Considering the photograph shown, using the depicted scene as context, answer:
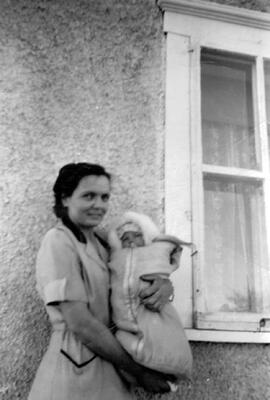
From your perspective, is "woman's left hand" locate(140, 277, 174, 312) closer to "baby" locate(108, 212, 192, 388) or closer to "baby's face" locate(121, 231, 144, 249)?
"baby" locate(108, 212, 192, 388)

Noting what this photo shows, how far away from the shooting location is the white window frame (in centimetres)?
238

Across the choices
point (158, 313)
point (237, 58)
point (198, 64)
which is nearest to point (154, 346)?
point (158, 313)

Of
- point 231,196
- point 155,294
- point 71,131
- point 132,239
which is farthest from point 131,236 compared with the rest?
point 231,196

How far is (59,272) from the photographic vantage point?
1.81m

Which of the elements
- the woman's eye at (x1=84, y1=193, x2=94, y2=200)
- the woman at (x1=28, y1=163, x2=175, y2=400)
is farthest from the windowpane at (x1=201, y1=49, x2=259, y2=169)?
the woman at (x1=28, y1=163, x2=175, y2=400)

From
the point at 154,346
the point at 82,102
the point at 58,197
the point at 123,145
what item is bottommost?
the point at 154,346

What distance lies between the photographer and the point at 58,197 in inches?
82.1

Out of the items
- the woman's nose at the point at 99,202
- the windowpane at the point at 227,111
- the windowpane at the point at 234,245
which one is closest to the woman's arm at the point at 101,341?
the woman's nose at the point at 99,202

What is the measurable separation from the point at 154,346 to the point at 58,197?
0.76 meters

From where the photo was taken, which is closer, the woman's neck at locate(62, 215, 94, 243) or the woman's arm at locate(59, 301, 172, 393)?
the woman's arm at locate(59, 301, 172, 393)

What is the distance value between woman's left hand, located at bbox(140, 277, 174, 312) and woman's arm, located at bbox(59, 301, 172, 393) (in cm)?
19

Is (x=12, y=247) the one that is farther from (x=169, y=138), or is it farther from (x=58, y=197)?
(x=169, y=138)

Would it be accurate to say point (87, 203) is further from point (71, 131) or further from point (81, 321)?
point (71, 131)

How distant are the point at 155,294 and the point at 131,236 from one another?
310mm
